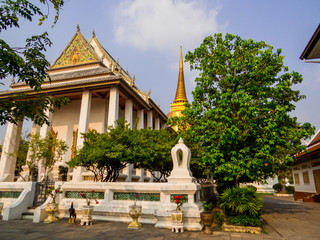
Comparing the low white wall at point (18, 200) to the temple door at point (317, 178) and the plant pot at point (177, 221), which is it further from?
the temple door at point (317, 178)

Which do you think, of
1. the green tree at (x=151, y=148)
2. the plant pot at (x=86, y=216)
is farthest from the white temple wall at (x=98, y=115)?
the plant pot at (x=86, y=216)

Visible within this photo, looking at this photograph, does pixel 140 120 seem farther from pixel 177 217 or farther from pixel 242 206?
pixel 177 217

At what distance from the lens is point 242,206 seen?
747 cm

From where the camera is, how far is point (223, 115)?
29.0 feet

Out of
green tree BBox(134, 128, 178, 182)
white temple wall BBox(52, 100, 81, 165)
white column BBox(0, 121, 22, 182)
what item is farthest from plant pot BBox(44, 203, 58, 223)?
white temple wall BBox(52, 100, 81, 165)

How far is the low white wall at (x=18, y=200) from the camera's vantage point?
357 inches

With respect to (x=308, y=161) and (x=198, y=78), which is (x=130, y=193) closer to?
(x=198, y=78)

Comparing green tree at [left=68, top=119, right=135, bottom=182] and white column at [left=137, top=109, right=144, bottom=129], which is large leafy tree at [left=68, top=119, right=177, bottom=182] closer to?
green tree at [left=68, top=119, right=135, bottom=182]

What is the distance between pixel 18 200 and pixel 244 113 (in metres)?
10.4

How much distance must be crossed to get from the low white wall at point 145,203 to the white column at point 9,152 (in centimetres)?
1288

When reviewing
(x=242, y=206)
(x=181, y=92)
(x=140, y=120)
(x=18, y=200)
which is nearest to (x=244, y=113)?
(x=242, y=206)

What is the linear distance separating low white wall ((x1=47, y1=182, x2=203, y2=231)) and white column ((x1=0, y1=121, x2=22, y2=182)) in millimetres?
12883

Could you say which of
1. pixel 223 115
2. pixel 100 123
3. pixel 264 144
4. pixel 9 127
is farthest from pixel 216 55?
pixel 9 127

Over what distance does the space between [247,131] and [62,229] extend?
300 inches
